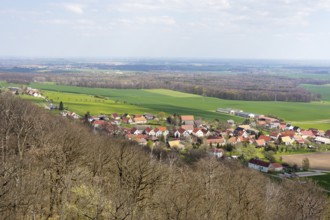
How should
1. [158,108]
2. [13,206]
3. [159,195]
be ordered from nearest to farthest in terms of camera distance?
[13,206] → [159,195] → [158,108]

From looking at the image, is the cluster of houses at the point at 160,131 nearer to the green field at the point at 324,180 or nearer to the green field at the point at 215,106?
the green field at the point at 215,106

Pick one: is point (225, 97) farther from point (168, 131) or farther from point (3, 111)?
point (3, 111)

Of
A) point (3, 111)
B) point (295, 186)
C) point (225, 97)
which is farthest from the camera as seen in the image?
point (225, 97)

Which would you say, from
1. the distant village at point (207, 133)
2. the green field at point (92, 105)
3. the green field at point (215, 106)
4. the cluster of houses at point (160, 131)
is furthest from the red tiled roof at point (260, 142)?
the green field at point (92, 105)

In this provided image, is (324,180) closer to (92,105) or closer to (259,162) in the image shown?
(259,162)

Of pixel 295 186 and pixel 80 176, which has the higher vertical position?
pixel 80 176

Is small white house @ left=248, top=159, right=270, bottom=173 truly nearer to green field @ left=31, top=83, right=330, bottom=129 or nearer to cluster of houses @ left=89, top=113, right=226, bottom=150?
cluster of houses @ left=89, top=113, right=226, bottom=150

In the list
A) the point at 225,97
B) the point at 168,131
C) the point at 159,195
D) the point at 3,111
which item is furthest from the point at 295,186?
the point at 225,97

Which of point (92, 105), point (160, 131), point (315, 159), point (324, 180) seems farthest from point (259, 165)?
point (92, 105)
